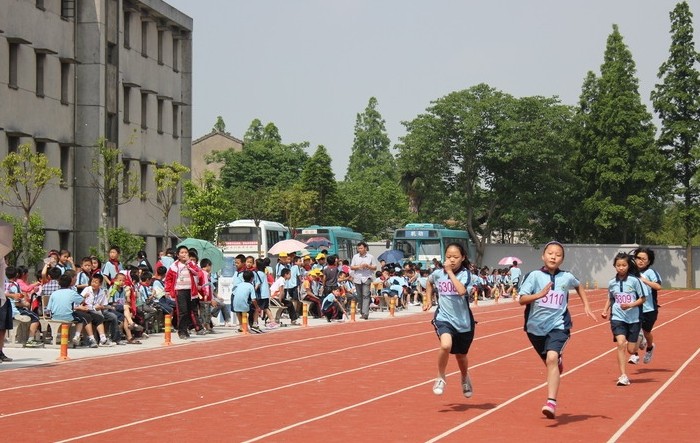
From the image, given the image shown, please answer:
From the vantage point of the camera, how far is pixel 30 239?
117 feet

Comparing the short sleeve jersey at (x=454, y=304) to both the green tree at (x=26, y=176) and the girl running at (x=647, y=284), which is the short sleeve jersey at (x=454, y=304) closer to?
the girl running at (x=647, y=284)

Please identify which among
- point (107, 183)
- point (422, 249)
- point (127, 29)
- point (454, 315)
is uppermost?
point (127, 29)

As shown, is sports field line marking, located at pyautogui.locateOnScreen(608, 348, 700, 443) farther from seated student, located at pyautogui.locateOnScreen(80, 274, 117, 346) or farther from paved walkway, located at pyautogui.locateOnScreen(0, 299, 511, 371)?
seated student, located at pyautogui.locateOnScreen(80, 274, 117, 346)

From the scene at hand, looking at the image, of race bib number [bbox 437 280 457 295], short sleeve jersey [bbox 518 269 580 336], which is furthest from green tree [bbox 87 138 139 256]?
short sleeve jersey [bbox 518 269 580 336]

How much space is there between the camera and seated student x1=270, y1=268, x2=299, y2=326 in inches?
1215

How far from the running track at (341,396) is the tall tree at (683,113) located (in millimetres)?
52224

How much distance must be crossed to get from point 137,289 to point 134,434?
45.7 feet

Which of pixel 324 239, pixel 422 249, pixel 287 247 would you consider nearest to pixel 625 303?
pixel 287 247

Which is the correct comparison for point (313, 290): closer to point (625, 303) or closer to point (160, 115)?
point (625, 303)

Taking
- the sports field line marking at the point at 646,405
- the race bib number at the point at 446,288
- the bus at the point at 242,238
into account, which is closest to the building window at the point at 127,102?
the bus at the point at 242,238

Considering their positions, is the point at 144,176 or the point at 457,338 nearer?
the point at 457,338

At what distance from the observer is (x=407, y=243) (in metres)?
61.2

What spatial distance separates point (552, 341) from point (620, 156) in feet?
213

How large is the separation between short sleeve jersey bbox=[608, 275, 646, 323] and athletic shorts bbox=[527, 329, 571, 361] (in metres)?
4.05
